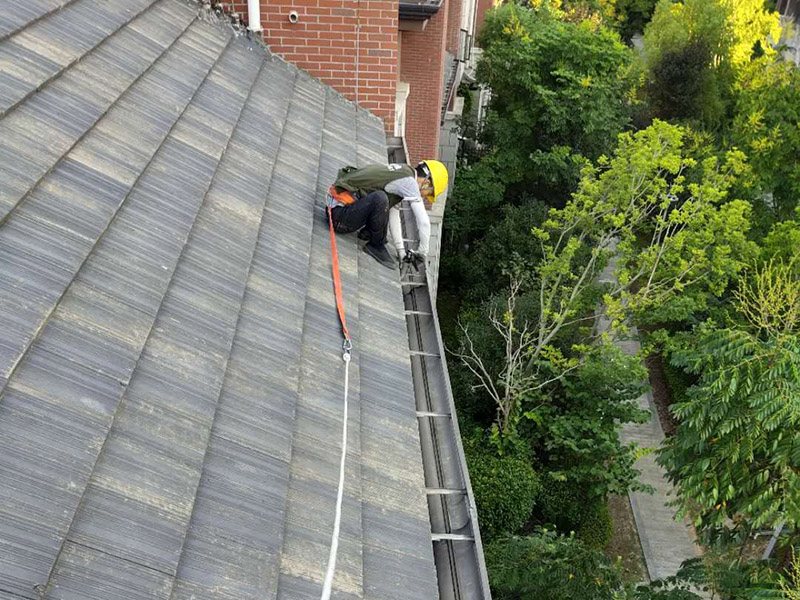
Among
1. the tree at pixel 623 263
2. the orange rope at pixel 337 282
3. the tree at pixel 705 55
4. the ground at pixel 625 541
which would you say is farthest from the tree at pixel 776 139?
the orange rope at pixel 337 282

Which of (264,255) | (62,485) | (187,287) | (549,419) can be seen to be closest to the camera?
(62,485)

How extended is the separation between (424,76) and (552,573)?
11.2m

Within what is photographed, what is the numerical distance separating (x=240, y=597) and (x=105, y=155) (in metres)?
3.27

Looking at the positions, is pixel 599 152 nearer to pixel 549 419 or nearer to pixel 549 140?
pixel 549 140

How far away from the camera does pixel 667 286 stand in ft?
53.7

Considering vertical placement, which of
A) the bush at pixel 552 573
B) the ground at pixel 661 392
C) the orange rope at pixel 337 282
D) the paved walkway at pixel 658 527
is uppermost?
the orange rope at pixel 337 282

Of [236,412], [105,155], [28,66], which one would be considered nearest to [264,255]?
[105,155]

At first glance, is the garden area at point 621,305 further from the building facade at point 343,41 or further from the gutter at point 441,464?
the building facade at point 343,41

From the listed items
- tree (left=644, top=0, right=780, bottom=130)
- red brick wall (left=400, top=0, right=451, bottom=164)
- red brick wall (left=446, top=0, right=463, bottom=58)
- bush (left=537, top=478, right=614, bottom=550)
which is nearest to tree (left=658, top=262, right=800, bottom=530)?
bush (left=537, top=478, right=614, bottom=550)

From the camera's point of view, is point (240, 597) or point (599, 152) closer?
point (240, 597)

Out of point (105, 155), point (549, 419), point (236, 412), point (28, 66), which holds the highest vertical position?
point (28, 66)

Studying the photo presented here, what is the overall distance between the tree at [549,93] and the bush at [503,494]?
8.46 m

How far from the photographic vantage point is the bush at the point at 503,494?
12.7 meters

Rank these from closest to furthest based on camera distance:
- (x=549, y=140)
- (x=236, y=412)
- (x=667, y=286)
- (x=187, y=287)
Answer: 1. (x=236, y=412)
2. (x=187, y=287)
3. (x=667, y=286)
4. (x=549, y=140)
